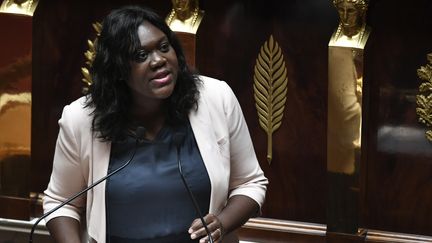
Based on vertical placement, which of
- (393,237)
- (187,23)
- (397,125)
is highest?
(187,23)

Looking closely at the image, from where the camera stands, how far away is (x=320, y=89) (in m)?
2.55

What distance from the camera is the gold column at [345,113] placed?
241 cm

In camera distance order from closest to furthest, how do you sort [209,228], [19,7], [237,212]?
[209,228] < [237,212] < [19,7]

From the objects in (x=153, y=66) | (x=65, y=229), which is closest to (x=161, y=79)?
(x=153, y=66)

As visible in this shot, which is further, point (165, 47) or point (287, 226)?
point (287, 226)

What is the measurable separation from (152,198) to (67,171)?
143 mm

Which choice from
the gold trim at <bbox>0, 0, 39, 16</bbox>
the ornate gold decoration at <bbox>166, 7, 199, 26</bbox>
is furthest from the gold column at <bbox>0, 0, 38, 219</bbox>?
the ornate gold decoration at <bbox>166, 7, 199, 26</bbox>

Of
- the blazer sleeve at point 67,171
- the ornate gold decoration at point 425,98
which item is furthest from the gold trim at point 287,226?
the blazer sleeve at point 67,171

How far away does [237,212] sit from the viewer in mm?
1604

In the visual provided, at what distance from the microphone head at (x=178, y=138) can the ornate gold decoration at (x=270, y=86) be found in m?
0.99

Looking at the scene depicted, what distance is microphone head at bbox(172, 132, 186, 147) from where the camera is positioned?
1584mm

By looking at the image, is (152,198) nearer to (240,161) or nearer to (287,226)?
(240,161)

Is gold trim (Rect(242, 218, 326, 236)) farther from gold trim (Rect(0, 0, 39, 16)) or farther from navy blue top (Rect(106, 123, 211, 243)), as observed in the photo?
navy blue top (Rect(106, 123, 211, 243))

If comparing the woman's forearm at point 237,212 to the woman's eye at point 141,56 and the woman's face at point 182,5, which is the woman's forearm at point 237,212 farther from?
the woman's face at point 182,5
